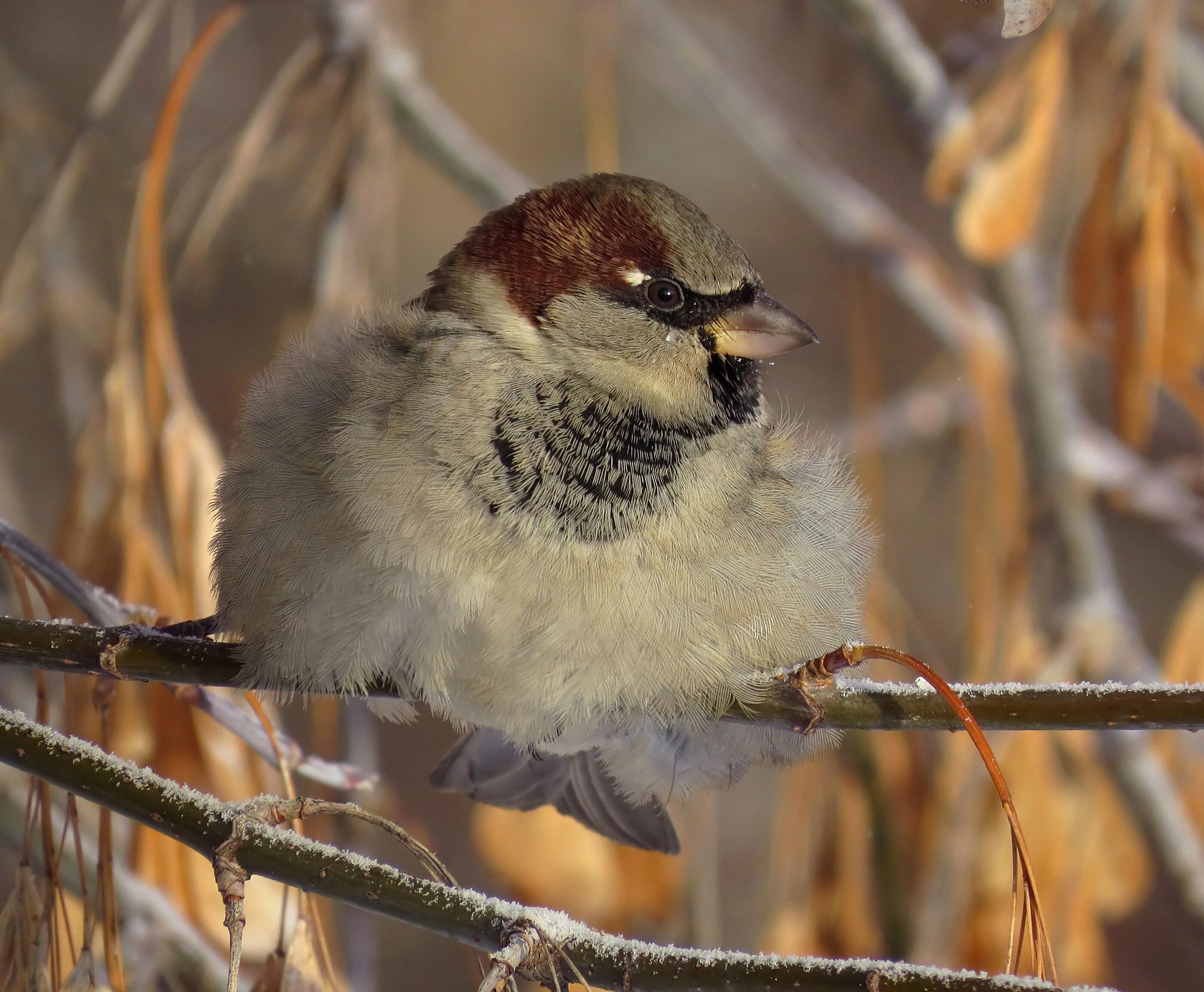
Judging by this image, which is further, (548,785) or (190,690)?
(548,785)

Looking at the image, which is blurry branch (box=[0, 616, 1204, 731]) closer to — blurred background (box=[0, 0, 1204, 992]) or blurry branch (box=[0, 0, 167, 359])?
blurred background (box=[0, 0, 1204, 992])

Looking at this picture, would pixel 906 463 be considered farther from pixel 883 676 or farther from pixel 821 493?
pixel 821 493

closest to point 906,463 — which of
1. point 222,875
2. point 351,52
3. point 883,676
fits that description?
point 883,676

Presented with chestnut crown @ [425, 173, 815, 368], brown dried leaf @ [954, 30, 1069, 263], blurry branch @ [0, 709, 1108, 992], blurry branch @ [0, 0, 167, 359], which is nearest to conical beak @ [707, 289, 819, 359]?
chestnut crown @ [425, 173, 815, 368]

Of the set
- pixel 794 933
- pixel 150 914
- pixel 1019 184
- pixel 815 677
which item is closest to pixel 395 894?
pixel 815 677

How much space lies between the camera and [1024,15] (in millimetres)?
889

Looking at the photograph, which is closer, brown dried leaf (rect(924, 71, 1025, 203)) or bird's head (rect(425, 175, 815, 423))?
bird's head (rect(425, 175, 815, 423))

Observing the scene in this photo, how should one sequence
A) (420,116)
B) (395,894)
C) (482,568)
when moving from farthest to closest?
(420,116) < (482,568) < (395,894)

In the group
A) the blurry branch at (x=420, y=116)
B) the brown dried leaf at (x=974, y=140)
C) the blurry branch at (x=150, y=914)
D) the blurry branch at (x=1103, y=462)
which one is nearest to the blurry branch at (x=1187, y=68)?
the brown dried leaf at (x=974, y=140)

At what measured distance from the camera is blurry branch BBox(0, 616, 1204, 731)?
111cm

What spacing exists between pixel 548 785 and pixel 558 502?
2.16 feet

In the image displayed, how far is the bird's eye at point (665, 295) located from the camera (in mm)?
1577

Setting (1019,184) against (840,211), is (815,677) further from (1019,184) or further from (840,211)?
(840,211)

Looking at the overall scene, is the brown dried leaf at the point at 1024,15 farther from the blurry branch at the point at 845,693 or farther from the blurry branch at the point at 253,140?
the blurry branch at the point at 253,140
